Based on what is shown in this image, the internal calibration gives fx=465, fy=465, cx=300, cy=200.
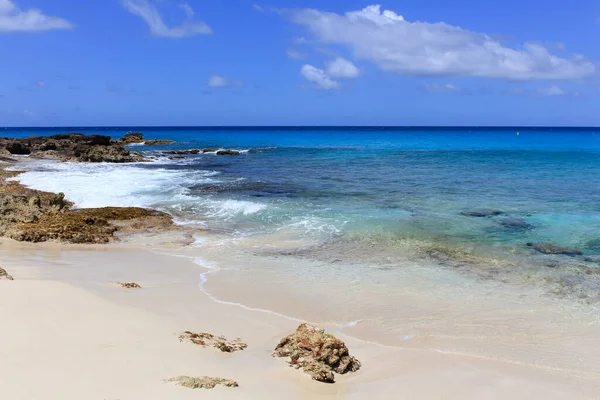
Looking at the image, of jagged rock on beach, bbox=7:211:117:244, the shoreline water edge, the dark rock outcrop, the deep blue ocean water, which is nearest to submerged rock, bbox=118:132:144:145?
the dark rock outcrop

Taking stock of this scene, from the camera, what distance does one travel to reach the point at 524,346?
7152 mm

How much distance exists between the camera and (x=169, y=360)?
553cm

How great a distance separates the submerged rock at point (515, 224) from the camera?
15259 mm

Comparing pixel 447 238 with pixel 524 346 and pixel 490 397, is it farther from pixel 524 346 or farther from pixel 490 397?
pixel 490 397

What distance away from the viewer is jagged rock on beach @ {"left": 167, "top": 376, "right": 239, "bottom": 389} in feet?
16.0

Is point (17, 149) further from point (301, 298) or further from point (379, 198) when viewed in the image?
point (301, 298)

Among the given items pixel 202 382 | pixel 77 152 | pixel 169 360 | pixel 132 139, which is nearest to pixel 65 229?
pixel 169 360

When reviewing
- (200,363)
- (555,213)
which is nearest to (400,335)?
(200,363)

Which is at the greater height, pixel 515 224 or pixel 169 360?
pixel 515 224

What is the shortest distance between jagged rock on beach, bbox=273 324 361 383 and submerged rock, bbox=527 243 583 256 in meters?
8.87

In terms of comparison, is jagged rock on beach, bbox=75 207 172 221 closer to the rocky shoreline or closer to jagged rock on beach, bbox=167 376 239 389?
the rocky shoreline

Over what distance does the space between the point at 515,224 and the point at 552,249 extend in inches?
120

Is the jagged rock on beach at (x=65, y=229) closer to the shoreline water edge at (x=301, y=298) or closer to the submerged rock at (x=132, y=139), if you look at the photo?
the shoreline water edge at (x=301, y=298)

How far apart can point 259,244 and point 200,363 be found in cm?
768
